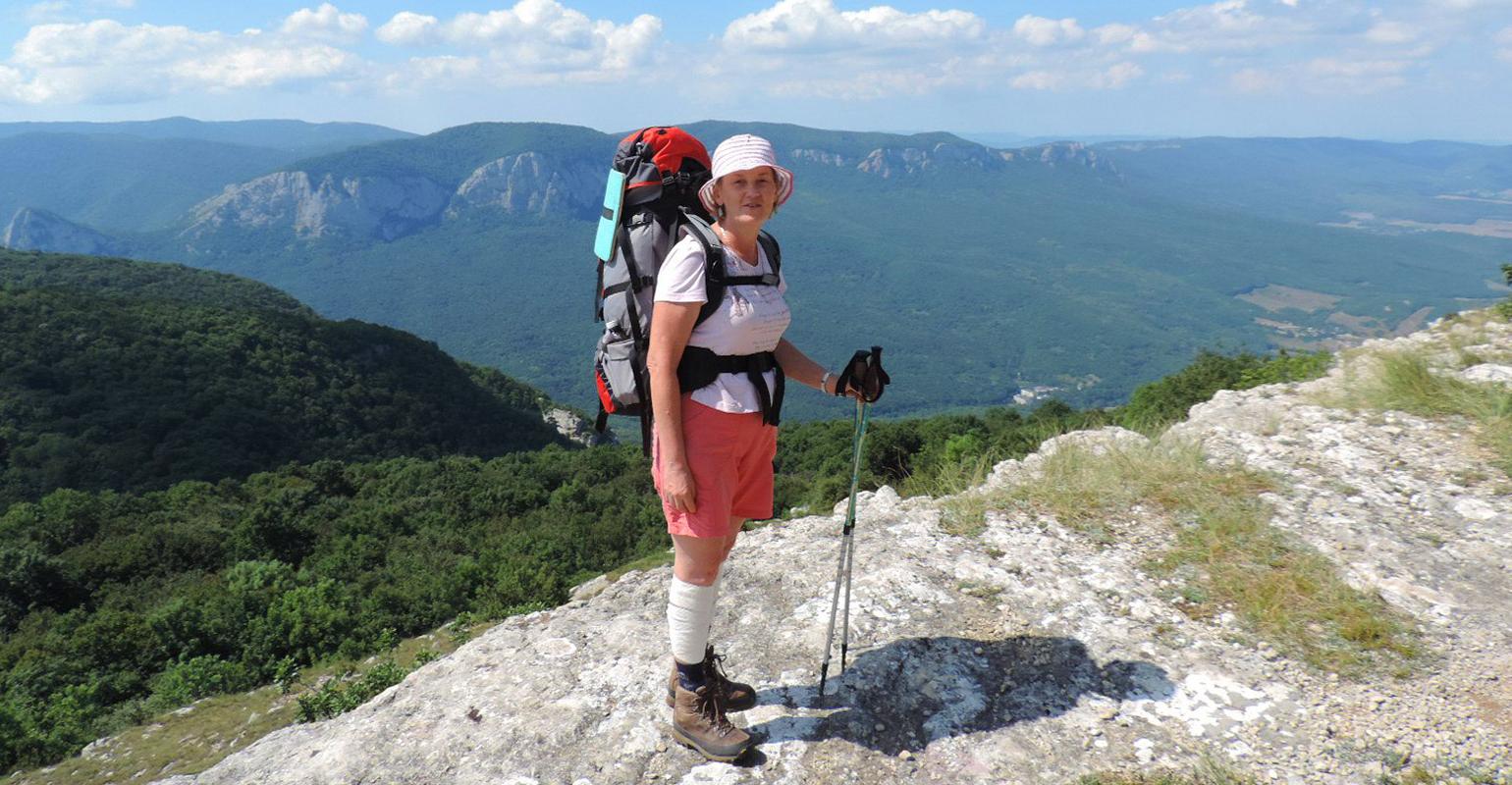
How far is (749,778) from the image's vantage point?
301cm

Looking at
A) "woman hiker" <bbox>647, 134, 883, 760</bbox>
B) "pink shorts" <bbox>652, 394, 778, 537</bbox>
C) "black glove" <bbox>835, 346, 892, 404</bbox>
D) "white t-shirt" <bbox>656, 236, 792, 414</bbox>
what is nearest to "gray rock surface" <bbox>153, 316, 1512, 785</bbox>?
"woman hiker" <bbox>647, 134, 883, 760</bbox>

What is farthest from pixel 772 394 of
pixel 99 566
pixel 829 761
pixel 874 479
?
pixel 99 566

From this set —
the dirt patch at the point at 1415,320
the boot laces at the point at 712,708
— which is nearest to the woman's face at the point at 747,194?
the boot laces at the point at 712,708

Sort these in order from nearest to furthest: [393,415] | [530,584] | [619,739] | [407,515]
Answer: [619,739]
[530,584]
[407,515]
[393,415]

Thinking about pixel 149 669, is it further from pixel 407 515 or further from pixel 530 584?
pixel 407 515

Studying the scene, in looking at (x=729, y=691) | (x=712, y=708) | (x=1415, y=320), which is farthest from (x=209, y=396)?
(x=1415, y=320)

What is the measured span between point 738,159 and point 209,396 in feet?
191

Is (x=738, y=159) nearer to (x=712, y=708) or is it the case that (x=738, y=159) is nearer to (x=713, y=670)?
(x=713, y=670)

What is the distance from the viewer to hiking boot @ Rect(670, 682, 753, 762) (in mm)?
3070

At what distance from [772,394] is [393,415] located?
194ft

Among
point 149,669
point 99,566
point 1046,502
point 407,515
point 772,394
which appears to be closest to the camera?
point 772,394

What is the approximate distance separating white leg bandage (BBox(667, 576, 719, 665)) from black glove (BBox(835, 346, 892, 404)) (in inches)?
39.9

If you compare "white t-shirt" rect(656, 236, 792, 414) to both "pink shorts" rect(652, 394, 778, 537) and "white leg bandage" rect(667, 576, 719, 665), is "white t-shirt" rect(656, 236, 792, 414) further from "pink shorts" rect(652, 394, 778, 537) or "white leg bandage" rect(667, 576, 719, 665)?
"white leg bandage" rect(667, 576, 719, 665)

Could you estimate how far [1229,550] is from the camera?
14.1 feet
